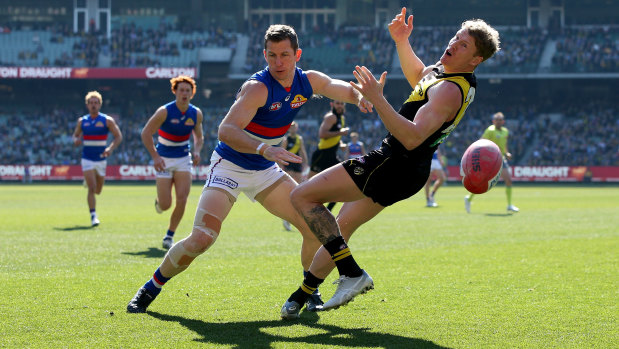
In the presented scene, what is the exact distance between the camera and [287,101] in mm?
6156

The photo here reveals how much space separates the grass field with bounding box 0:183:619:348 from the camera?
A: 5.31m

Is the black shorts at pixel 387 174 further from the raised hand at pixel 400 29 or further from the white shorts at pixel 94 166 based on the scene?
the white shorts at pixel 94 166

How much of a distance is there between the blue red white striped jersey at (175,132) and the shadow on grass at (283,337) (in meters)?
5.53

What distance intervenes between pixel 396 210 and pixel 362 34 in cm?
3492

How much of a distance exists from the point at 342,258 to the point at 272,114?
139 centimetres

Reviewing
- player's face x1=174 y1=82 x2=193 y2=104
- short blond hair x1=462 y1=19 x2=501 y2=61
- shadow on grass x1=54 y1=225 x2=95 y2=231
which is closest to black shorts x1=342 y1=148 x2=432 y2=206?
short blond hair x1=462 y1=19 x2=501 y2=61

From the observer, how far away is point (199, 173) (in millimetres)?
41781

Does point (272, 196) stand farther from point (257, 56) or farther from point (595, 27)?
point (595, 27)

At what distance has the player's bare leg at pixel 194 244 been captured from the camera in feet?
20.3

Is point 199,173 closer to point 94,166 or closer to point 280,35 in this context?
point 94,166

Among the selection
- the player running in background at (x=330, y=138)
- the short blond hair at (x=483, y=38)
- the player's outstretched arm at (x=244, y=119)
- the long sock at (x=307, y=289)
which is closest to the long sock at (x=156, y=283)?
the long sock at (x=307, y=289)

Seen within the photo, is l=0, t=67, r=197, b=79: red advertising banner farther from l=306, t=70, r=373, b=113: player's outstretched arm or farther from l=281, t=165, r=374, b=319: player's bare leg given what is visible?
l=281, t=165, r=374, b=319: player's bare leg

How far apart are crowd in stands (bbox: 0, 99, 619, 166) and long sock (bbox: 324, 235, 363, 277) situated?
1587 inches

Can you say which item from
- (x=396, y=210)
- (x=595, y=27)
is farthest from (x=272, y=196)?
(x=595, y=27)
